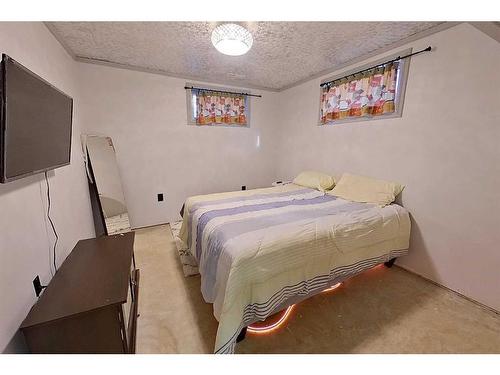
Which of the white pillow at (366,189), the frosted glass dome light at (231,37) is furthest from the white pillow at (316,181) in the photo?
the frosted glass dome light at (231,37)

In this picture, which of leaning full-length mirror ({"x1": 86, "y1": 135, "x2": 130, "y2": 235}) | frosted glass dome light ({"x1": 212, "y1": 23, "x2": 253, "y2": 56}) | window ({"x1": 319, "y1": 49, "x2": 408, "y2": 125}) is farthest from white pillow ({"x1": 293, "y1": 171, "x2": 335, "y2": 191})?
leaning full-length mirror ({"x1": 86, "y1": 135, "x2": 130, "y2": 235})

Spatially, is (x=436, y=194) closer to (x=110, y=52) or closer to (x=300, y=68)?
(x=300, y=68)

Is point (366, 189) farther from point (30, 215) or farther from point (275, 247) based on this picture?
point (30, 215)

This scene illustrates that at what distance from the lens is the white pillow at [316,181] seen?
9.12 ft

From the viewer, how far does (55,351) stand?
990 millimetres

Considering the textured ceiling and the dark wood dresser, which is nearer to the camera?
the dark wood dresser

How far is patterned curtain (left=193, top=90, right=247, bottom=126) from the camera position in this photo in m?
3.21

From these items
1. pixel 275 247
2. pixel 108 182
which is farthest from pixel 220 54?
pixel 275 247

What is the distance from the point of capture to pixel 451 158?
181 centimetres

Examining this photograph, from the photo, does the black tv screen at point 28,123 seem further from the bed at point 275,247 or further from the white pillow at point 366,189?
the white pillow at point 366,189

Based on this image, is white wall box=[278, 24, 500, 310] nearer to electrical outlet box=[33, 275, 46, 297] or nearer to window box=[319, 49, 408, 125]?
window box=[319, 49, 408, 125]

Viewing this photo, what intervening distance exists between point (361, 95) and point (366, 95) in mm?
66

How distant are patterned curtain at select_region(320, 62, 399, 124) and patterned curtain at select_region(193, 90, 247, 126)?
133 cm

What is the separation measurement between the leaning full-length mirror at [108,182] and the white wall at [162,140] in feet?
0.52
